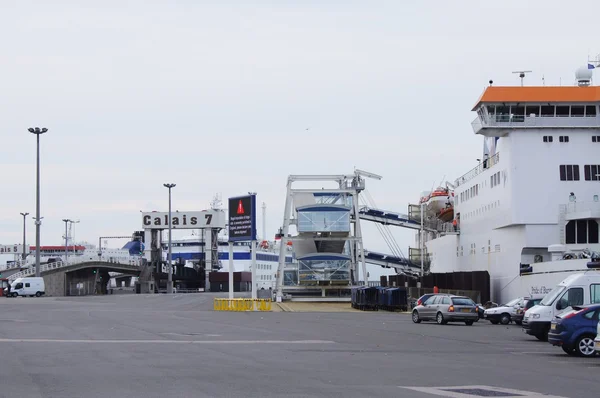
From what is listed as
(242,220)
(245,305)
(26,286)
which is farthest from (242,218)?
(26,286)

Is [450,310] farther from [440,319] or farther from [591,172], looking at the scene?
[591,172]

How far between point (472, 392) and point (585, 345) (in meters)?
8.33

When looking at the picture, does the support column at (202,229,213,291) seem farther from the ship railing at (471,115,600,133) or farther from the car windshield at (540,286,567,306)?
the car windshield at (540,286,567,306)

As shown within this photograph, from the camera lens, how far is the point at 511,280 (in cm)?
4706

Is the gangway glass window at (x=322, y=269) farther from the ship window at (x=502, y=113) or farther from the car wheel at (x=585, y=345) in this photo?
the car wheel at (x=585, y=345)

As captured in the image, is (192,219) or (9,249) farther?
(9,249)

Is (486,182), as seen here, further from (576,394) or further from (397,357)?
(576,394)

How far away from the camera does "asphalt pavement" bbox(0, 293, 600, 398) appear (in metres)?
12.7

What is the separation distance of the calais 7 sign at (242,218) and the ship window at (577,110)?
65.6 feet

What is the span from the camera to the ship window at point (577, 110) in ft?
151

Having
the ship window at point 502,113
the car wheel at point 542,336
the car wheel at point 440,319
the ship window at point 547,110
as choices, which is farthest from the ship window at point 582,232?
the car wheel at point 542,336

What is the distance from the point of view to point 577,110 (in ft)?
152

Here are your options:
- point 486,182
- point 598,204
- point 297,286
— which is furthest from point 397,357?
point 297,286

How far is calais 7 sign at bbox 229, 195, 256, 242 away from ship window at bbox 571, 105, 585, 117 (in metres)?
20.0
